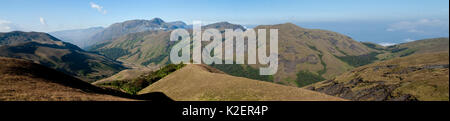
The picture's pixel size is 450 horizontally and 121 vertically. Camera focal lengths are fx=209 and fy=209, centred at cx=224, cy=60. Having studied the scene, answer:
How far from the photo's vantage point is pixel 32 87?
3628 cm

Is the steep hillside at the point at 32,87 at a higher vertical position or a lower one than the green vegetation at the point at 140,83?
higher

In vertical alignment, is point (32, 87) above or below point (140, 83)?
above

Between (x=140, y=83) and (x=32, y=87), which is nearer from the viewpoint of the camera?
(x=32, y=87)

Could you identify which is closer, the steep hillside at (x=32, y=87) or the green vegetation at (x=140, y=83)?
the steep hillside at (x=32, y=87)

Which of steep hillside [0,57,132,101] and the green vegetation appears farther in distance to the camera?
the green vegetation

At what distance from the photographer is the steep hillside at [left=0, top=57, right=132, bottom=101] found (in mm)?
30081

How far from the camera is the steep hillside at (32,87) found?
30081 millimetres
